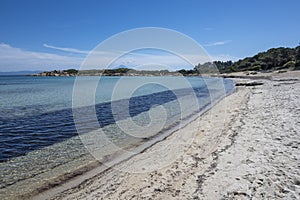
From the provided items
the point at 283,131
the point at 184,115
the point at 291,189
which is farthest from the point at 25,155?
the point at 184,115

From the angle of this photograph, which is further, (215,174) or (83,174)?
(83,174)

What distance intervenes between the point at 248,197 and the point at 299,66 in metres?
86.4

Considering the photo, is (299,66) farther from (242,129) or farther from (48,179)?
(48,179)

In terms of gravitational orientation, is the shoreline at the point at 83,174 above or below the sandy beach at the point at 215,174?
below

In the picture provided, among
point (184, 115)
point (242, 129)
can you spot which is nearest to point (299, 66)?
point (184, 115)

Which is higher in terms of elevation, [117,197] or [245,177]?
[245,177]

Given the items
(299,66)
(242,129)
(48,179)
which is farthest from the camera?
(299,66)

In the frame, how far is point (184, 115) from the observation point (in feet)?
61.2

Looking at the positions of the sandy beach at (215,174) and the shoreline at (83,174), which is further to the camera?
the shoreline at (83,174)

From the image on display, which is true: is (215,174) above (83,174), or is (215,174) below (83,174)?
above

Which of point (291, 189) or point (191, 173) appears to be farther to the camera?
point (191, 173)

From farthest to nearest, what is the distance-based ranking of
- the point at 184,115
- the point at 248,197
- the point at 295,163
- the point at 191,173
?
the point at 184,115 → the point at 191,173 → the point at 295,163 → the point at 248,197

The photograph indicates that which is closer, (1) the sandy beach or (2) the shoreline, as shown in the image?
(1) the sandy beach

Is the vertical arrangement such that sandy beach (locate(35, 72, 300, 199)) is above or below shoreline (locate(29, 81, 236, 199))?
above
